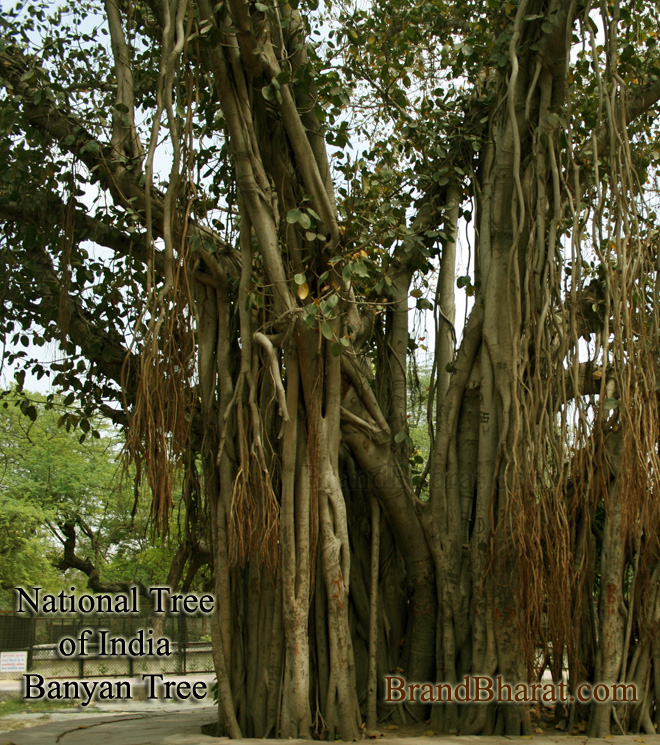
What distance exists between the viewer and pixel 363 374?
4.18 meters

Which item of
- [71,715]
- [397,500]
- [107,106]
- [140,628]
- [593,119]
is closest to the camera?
[397,500]

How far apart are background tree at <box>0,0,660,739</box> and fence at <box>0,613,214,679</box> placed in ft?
19.2

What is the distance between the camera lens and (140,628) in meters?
10.8

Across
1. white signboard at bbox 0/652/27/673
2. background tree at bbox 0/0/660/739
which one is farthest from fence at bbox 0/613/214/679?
background tree at bbox 0/0/660/739

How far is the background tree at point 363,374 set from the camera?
348cm

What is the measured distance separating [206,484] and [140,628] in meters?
7.76

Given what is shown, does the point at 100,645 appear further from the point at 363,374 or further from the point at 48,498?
the point at 363,374

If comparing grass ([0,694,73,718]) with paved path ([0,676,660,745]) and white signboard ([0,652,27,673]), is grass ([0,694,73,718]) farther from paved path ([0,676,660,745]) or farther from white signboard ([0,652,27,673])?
paved path ([0,676,660,745])

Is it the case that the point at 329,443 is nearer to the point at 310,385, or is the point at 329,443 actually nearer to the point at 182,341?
the point at 310,385

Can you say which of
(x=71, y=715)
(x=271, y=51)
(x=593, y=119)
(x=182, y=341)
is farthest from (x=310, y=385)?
(x=71, y=715)

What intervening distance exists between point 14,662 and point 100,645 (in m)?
1.12

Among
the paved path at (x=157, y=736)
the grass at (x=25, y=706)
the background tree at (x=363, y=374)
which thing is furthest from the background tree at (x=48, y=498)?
the background tree at (x=363, y=374)

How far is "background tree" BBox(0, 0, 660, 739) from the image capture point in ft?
11.4

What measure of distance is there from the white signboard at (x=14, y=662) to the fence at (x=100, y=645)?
0.17m
